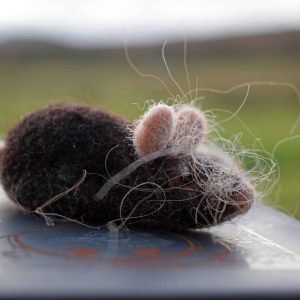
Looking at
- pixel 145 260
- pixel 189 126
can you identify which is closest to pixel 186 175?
pixel 189 126

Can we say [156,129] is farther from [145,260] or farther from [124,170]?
[145,260]

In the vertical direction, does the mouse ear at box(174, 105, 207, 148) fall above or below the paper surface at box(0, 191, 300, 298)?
above

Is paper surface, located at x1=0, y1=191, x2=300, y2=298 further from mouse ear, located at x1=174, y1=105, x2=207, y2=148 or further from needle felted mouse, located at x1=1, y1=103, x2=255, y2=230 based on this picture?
mouse ear, located at x1=174, y1=105, x2=207, y2=148

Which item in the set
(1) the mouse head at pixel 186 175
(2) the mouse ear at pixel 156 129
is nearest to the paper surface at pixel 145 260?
(1) the mouse head at pixel 186 175

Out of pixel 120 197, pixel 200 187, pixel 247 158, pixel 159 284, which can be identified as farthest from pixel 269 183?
pixel 159 284

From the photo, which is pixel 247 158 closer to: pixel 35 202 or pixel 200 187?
pixel 200 187

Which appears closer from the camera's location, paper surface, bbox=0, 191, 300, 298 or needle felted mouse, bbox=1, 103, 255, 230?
paper surface, bbox=0, 191, 300, 298

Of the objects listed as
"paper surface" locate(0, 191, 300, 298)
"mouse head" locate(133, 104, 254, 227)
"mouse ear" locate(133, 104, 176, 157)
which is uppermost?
"mouse ear" locate(133, 104, 176, 157)

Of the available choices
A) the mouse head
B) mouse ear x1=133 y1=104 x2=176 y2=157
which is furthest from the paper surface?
mouse ear x1=133 y1=104 x2=176 y2=157

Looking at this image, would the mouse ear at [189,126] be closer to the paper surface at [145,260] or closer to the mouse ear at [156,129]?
the mouse ear at [156,129]
